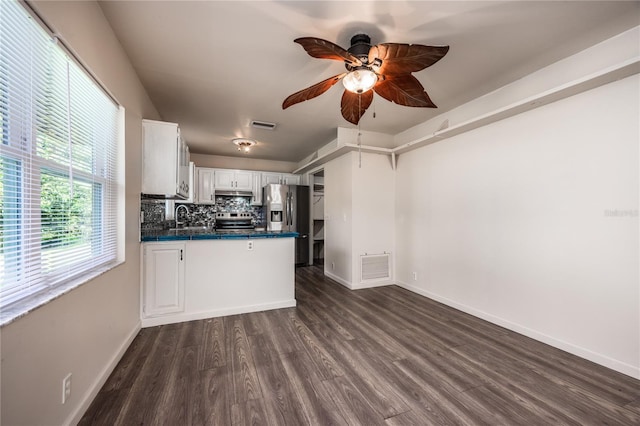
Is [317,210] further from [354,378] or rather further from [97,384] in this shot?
[97,384]

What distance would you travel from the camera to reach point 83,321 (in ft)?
5.17

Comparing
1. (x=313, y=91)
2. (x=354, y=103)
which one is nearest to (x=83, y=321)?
(x=313, y=91)

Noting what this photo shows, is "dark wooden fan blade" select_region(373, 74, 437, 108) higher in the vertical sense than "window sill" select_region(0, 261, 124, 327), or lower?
higher

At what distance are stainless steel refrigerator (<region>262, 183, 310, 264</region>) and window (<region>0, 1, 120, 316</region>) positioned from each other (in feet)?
13.1

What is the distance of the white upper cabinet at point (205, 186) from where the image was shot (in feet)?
18.9

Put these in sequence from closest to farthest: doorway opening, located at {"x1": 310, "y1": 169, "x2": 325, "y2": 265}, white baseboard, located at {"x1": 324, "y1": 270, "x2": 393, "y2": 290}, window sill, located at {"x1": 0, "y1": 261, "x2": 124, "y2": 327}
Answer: window sill, located at {"x1": 0, "y1": 261, "x2": 124, "y2": 327}, white baseboard, located at {"x1": 324, "y1": 270, "x2": 393, "y2": 290}, doorway opening, located at {"x1": 310, "y1": 169, "x2": 325, "y2": 265}

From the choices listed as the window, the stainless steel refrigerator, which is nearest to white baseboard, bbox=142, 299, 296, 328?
the window

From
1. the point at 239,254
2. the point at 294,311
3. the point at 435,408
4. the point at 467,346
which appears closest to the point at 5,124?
the point at 239,254

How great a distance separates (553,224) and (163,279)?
13.3 feet

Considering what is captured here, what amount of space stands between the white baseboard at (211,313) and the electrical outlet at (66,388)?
147cm

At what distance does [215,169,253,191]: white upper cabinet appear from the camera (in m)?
Result: 5.93

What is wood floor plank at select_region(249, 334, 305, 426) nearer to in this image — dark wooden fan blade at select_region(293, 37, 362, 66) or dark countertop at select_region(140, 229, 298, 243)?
dark countertop at select_region(140, 229, 298, 243)

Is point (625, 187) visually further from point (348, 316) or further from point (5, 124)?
point (5, 124)

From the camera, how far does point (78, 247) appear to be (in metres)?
1.65
